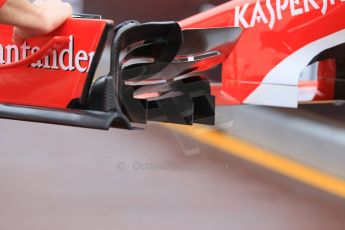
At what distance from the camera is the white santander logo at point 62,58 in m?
0.77

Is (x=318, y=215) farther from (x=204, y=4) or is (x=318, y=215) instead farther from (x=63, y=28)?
(x=63, y=28)

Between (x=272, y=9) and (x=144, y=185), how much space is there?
424 millimetres

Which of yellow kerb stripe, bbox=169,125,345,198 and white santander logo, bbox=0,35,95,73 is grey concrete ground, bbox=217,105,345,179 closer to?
yellow kerb stripe, bbox=169,125,345,198

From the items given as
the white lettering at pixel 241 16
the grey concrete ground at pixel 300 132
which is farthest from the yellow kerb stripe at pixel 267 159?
the white lettering at pixel 241 16

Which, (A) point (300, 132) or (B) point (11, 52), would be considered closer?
(B) point (11, 52)

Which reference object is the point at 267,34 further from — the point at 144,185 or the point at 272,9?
the point at 144,185

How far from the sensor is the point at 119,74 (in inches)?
29.7

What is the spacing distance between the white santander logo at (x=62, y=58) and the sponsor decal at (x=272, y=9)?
276 millimetres

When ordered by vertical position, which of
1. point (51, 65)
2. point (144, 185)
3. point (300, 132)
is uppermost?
point (51, 65)

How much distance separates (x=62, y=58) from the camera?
2.54ft

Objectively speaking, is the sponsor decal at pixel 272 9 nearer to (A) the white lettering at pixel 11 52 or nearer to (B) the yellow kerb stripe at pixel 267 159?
(B) the yellow kerb stripe at pixel 267 159

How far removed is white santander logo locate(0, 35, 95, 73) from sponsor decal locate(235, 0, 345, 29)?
28 cm

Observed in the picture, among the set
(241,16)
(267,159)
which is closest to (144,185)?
(267,159)

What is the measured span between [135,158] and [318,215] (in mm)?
381
